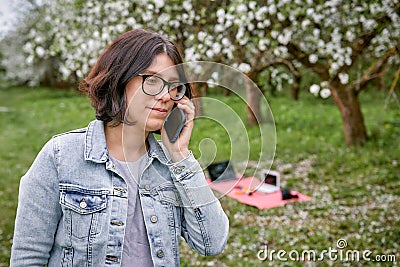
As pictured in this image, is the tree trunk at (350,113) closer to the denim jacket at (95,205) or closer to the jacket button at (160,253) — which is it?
the denim jacket at (95,205)

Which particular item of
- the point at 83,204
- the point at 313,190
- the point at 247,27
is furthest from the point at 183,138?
the point at 313,190

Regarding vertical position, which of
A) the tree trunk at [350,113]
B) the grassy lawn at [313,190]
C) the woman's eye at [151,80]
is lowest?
the grassy lawn at [313,190]

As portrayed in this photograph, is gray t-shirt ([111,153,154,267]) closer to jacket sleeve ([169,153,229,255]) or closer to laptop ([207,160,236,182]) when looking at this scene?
jacket sleeve ([169,153,229,255])

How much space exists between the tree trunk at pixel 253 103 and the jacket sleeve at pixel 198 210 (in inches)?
10.8

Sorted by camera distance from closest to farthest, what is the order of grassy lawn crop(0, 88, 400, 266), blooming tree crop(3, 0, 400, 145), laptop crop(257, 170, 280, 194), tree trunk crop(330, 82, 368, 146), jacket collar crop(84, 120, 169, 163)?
1. jacket collar crop(84, 120, 169, 163)
2. grassy lawn crop(0, 88, 400, 266)
3. blooming tree crop(3, 0, 400, 145)
4. laptop crop(257, 170, 280, 194)
5. tree trunk crop(330, 82, 368, 146)

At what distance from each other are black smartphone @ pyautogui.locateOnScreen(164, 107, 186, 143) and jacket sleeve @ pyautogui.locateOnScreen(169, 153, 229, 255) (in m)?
0.10

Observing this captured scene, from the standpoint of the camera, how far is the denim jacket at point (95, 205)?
170 cm

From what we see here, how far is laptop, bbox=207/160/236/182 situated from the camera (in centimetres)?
181

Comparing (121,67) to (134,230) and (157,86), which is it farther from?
(134,230)

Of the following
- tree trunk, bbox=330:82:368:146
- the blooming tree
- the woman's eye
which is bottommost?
the woman's eye

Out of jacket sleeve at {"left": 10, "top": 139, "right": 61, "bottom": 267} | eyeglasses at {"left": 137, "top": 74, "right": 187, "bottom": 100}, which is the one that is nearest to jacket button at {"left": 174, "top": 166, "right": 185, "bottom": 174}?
eyeglasses at {"left": 137, "top": 74, "right": 187, "bottom": 100}

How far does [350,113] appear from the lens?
8148 millimetres

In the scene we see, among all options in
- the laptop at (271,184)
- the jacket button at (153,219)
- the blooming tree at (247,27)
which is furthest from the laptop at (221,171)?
the laptop at (271,184)

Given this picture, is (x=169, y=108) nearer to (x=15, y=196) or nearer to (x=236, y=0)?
(x=236, y=0)
